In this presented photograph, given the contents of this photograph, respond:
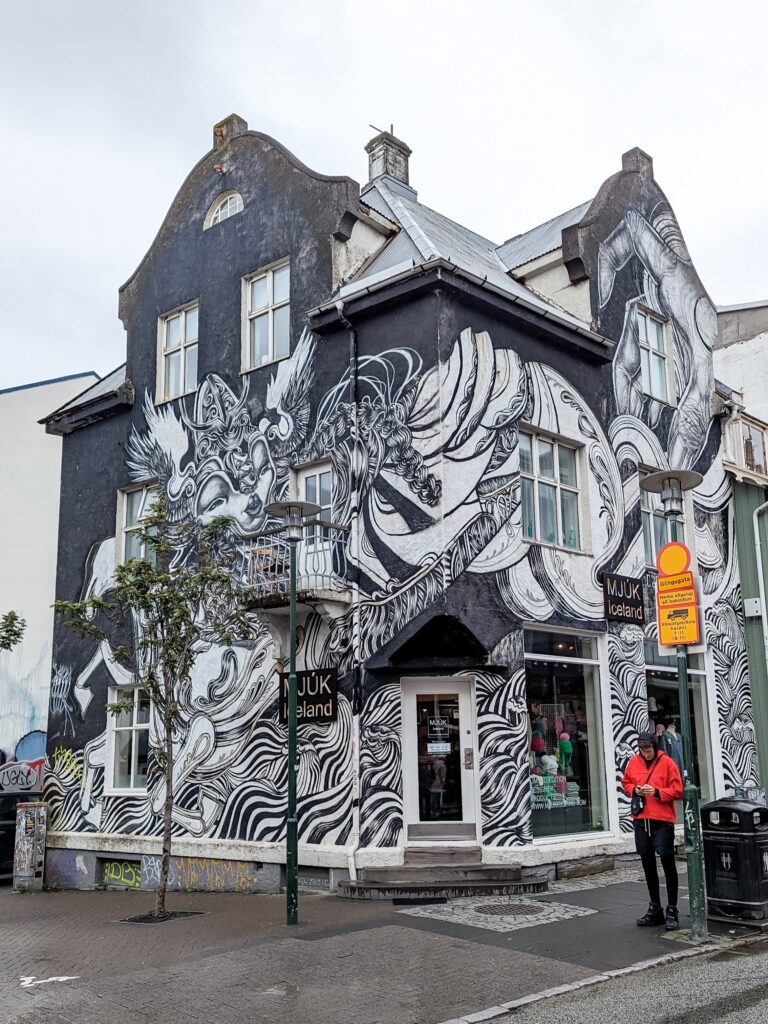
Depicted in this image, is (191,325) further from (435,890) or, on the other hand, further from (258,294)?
(435,890)

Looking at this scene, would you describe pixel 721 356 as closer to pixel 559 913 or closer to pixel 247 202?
pixel 247 202

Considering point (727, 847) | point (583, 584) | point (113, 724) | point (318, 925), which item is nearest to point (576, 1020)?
point (727, 847)

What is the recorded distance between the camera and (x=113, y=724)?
17.2 m

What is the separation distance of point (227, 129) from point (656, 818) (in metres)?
13.9

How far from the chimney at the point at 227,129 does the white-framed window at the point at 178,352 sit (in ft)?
9.91

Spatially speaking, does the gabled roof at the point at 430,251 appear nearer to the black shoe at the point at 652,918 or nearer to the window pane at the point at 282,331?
the window pane at the point at 282,331

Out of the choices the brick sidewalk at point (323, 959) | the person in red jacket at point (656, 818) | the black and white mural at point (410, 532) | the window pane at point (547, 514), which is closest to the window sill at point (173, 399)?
the black and white mural at point (410, 532)

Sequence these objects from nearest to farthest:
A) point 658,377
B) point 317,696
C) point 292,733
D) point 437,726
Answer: point 292,733, point 437,726, point 317,696, point 658,377

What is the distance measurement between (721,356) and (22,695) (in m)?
21.3

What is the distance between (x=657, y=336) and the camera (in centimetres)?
1819

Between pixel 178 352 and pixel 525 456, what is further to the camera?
pixel 178 352

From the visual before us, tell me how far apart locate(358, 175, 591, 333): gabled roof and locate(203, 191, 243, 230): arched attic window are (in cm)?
237

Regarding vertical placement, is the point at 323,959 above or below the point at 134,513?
below

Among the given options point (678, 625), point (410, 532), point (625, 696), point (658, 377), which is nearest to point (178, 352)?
point (410, 532)
